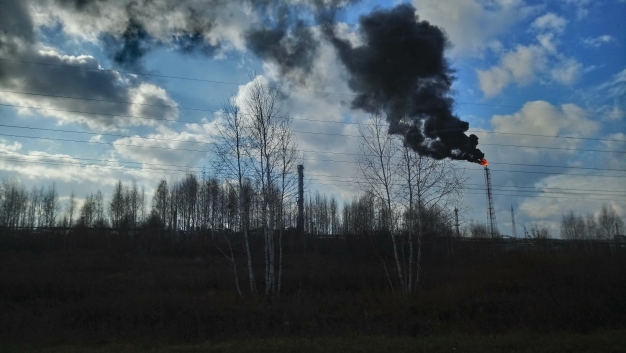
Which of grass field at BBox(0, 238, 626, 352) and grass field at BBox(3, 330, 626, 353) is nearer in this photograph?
grass field at BBox(3, 330, 626, 353)

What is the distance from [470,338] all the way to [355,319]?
6594 millimetres

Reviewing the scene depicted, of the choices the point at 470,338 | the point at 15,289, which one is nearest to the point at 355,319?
the point at 470,338

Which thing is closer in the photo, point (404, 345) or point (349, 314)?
point (404, 345)

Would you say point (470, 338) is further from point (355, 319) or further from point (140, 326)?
point (140, 326)

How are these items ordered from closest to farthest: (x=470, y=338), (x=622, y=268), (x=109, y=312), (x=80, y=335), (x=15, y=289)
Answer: (x=470, y=338) < (x=80, y=335) < (x=109, y=312) < (x=622, y=268) < (x=15, y=289)

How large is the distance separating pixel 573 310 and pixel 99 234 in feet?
208

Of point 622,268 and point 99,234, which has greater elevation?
point 99,234

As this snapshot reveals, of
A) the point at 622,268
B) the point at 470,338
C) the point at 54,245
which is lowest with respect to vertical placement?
the point at 470,338

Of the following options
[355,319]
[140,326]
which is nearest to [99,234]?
[140,326]

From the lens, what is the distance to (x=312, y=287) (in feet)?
105

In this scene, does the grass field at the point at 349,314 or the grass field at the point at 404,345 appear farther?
the grass field at the point at 349,314

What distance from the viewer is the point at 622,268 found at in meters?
25.7

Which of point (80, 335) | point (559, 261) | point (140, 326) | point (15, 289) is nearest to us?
point (80, 335)

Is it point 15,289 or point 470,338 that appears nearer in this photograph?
point 470,338
